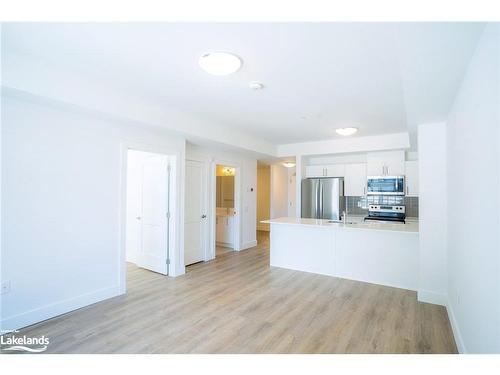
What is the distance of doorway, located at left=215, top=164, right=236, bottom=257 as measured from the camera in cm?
660

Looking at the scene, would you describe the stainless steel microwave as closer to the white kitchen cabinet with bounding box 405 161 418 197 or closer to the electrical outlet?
the white kitchen cabinet with bounding box 405 161 418 197

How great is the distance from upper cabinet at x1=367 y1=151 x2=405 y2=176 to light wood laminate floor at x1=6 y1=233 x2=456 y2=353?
2715mm

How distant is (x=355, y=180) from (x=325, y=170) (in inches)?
28.3

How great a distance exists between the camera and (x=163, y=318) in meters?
2.95

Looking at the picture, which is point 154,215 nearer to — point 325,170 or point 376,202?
point 325,170

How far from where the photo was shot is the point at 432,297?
342 cm

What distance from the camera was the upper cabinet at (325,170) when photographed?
20.9 feet

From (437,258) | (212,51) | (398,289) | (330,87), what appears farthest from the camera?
(398,289)

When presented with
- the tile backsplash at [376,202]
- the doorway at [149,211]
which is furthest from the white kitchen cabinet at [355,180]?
the doorway at [149,211]

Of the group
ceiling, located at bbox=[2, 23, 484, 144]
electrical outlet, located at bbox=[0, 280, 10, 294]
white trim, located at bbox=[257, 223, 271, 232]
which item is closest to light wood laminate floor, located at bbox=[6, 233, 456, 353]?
electrical outlet, located at bbox=[0, 280, 10, 294]

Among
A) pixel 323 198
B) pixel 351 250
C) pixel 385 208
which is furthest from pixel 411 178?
pixel 351 250
